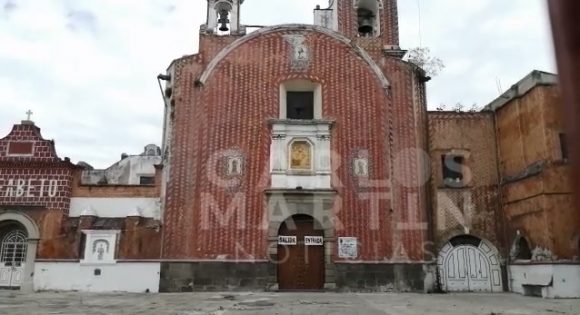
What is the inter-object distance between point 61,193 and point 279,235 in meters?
7.06

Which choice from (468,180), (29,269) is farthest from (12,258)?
(468,180)

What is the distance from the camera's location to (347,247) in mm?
16188

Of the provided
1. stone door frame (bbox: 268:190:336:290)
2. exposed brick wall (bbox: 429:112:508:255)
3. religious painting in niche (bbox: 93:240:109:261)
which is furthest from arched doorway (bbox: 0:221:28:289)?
exposed brick wall (bbox: 429:112:508:255)

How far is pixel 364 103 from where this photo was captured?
17531 mm

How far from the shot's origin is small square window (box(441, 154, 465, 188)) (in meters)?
17.5

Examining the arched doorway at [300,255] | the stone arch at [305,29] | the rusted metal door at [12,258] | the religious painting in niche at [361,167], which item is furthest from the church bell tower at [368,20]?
the rusted metal door at [12,258]

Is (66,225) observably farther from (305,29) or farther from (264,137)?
(305,29)

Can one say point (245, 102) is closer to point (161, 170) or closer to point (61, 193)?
point (161, 170)

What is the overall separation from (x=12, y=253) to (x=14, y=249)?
0.13m

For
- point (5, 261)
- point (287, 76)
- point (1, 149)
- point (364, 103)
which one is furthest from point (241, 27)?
point (5, 261)

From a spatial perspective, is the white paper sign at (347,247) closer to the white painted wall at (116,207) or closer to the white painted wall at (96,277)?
the white painted wall at (96,277)

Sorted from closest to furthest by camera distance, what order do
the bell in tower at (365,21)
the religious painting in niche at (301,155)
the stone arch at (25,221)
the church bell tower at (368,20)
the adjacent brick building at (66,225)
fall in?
the adjacent brick building at (66,225)
the stone arch at (25,221)
the religious painting in niche at (301,155)
the church bell tower at (368,20)
the bell in tower at (365,21)

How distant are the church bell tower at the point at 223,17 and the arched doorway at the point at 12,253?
8.99 meters

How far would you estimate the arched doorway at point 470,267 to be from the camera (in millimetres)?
16672
